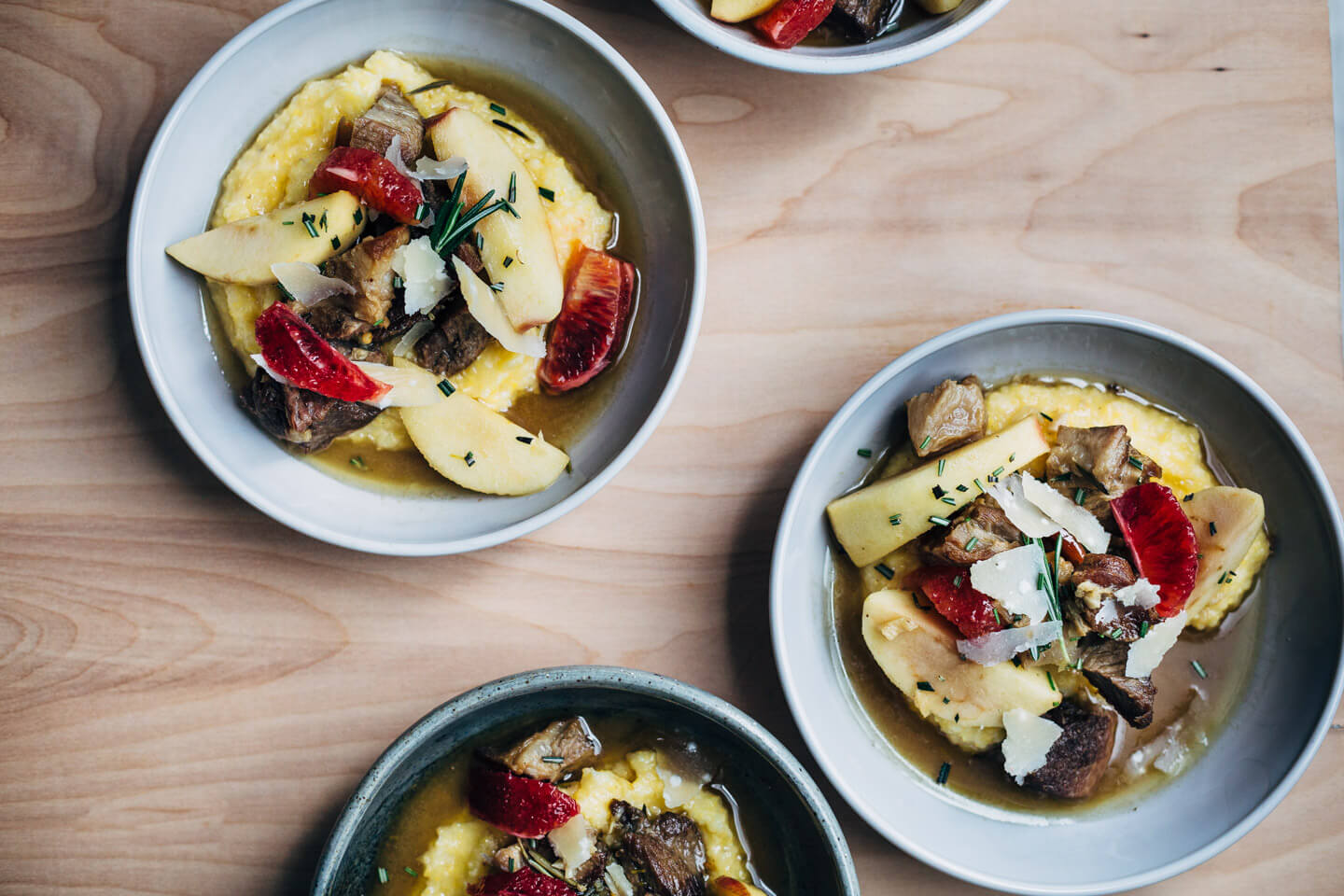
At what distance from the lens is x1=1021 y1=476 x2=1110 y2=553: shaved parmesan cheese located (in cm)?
242

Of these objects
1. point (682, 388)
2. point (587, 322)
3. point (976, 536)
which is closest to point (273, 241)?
point (587, 322)

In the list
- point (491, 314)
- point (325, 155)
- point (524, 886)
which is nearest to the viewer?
point (524, 886)

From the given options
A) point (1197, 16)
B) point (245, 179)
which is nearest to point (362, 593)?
point (245, 179)

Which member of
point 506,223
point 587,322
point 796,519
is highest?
point 506,223

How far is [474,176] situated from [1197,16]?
7.08ft

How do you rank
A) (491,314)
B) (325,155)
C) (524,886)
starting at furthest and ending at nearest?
(325,155)
(491,314)
(524,886)

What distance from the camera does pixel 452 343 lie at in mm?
2500

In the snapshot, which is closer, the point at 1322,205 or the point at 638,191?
the point at 638,191

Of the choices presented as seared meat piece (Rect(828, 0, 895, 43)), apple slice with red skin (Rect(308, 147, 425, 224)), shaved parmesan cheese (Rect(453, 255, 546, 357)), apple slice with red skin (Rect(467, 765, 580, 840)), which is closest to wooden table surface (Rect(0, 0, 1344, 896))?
seared meat piece (Rect(828, 0, 895, 43))

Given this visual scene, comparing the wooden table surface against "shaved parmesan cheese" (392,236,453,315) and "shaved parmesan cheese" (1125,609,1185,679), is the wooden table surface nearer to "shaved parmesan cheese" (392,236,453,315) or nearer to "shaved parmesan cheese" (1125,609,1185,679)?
"shaved parmesan cheese" (392,236,453,315)

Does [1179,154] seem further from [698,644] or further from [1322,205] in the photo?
[698,644]

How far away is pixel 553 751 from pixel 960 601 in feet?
3.62

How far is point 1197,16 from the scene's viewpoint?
278 cm

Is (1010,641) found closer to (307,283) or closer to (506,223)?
(506,223)
